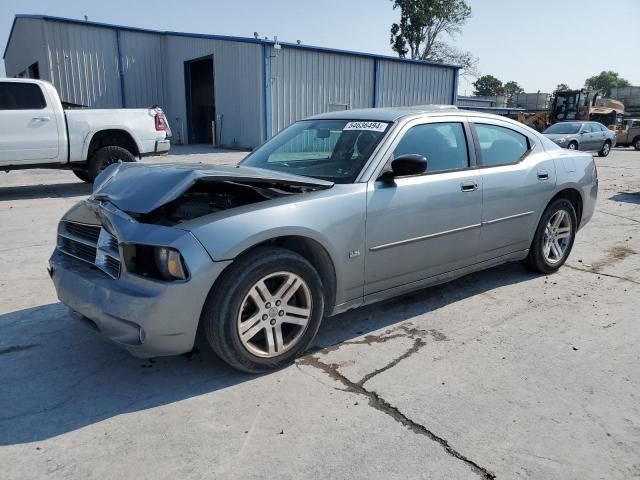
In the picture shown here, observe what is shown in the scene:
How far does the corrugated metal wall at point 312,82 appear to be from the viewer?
1958cm

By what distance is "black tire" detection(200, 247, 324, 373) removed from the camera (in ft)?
→ 9.22

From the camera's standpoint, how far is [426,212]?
3.72 m

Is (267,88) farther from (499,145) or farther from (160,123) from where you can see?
(499,145)

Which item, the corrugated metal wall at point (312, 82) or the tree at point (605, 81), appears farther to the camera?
the tree at point (605, 81)

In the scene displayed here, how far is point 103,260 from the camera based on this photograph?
9.75 ft

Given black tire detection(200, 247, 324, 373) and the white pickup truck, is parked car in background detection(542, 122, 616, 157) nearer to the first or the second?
the white pickup truck

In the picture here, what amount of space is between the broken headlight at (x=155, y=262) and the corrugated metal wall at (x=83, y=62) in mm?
21965

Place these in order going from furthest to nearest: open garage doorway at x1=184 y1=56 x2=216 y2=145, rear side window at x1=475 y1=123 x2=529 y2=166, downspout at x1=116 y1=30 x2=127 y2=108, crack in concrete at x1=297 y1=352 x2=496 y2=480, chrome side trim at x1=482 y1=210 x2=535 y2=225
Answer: open garage doorway at x1=184 y1=56 x2=216 y2=145, downspout at x1=116 y1=30 x2=127 y2=108, rear side window at x1=475 y1=123 x2=529 y2=166, chrome side trim at x1=482 y1=210 x2=535 y2=225, crack in concrete at x1=297 y1=352 x2=496 y2=480

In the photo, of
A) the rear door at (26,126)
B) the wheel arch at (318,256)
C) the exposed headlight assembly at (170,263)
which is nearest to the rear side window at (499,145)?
the wheel arch at (318,256)

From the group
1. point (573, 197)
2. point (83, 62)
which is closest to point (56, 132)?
point (573, 197)

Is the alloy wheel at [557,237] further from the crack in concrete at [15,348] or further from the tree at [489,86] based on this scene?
the tree at [489,86]

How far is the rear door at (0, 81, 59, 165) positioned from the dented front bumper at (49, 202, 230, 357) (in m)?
7.35

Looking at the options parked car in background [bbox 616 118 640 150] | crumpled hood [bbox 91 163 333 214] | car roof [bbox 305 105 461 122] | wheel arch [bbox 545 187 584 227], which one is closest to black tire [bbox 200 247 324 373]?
crumpled hood [bbox 91 163 333 214]

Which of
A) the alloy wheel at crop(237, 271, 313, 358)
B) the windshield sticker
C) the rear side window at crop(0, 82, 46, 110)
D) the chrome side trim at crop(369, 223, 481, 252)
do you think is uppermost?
the rear side window at crop(0, 82, 46, 110)
